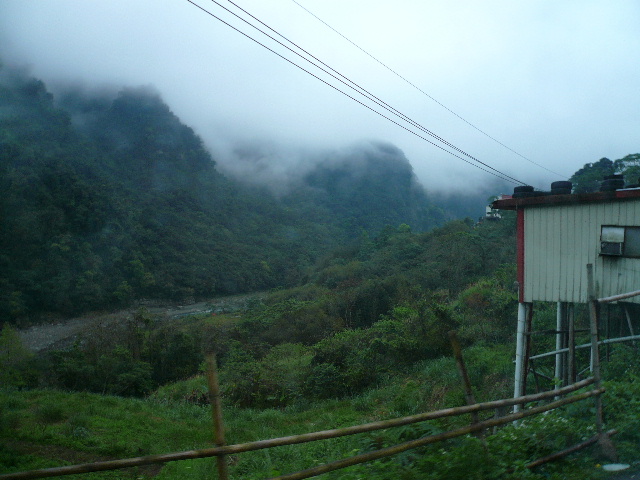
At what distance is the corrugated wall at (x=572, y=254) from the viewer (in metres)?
7.87

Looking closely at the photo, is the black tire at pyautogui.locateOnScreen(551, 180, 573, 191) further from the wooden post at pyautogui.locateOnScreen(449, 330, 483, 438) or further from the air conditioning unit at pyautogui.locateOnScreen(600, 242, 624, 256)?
the wooden post at pyautogui.locateOnScreen(449, 330, 483, 438)

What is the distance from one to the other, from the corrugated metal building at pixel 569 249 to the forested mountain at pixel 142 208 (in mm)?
17855

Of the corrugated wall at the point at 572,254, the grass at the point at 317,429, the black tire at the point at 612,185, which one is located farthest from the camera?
the black tire at the point at 612,185

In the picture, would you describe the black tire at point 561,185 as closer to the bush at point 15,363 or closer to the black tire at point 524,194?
the black tire at point 524,194

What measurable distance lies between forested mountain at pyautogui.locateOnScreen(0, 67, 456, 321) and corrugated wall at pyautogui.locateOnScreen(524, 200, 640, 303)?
18.0 meters

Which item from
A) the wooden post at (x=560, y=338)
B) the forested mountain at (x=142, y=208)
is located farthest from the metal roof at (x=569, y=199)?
the forested mountain at (x=142, y=208)

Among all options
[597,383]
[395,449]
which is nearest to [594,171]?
[597,383]

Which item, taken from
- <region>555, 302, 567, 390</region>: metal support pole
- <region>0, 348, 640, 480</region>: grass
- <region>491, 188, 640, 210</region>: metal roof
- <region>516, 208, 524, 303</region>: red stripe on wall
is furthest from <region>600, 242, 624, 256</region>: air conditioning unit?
<region>0, 348, 640, 480</region>: grass

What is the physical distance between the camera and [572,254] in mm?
8398

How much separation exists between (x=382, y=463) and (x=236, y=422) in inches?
336

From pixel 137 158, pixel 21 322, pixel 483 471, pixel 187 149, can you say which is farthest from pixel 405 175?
pixel 483 471

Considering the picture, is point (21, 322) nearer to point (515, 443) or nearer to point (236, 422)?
point (236, 422)

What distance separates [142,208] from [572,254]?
40320 millimetres

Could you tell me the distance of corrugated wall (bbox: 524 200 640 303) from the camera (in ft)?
25.8
